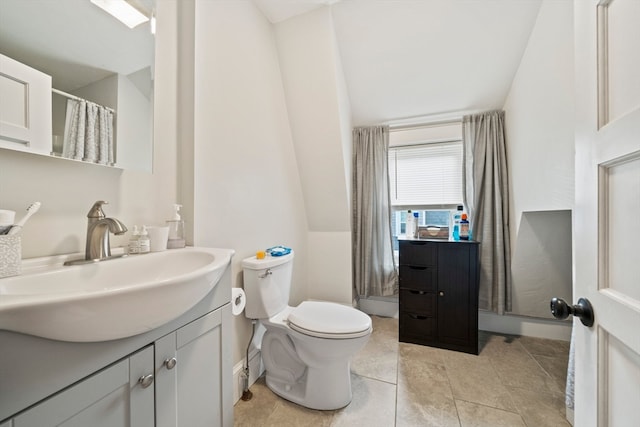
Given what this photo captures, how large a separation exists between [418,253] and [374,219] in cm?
54

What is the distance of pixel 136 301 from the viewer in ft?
1.57

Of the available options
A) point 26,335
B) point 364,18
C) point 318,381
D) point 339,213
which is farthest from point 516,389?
point 364,18

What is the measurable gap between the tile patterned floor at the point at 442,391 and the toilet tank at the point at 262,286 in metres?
0.50

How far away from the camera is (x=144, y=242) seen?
90 centimetres

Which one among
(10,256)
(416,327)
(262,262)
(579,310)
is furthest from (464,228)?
(10,256)

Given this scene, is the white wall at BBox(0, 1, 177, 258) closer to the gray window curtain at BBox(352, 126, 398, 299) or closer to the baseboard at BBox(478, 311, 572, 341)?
the gray window curtain at BBox(352, 126, 398, 299)

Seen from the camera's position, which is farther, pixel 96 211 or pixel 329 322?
pixel 329 322

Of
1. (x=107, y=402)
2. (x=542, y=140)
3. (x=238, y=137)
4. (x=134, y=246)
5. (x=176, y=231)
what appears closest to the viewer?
(x=107, y=402)

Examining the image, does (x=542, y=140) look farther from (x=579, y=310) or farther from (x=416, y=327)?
(x=416, y=327)

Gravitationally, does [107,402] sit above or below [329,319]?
above

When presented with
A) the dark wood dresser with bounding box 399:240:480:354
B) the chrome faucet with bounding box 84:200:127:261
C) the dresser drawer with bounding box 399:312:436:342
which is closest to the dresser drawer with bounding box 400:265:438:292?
the dark wood dresser with bounding box 399:240:480:354

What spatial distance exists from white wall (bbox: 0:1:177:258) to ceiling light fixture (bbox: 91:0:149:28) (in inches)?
3.7

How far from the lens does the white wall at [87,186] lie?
2.26ft

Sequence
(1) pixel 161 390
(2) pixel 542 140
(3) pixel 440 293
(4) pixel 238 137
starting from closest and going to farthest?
(1) pixel 161 390, (4) pixel 238 137, (2) pixel 542 140, (3) pixel 440 293
